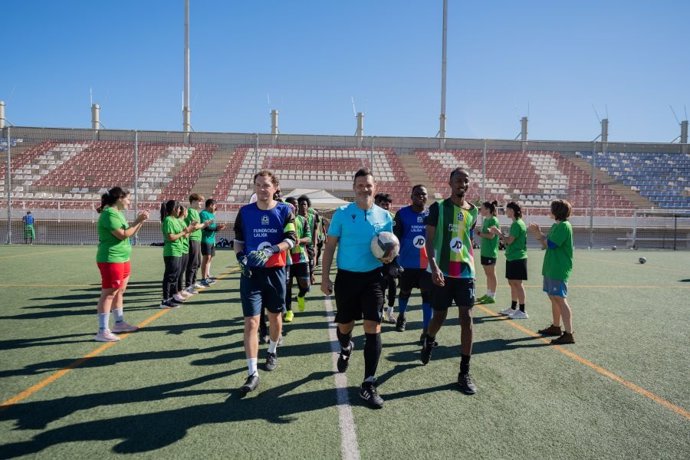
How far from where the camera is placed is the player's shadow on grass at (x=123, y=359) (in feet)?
14.4

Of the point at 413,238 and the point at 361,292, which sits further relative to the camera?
the point at 413,238

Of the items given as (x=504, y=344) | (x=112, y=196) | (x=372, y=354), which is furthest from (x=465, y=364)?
(x=112, y=196)

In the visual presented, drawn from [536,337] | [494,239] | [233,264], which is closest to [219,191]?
[233,264]

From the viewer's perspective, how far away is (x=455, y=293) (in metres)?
4.15

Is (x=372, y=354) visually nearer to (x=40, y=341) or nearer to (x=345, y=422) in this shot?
(x=345, y=422)

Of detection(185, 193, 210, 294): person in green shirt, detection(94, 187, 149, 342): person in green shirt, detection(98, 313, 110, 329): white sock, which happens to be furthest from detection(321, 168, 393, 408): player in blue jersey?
detection(185, 193, 210, 294): person in green shirt

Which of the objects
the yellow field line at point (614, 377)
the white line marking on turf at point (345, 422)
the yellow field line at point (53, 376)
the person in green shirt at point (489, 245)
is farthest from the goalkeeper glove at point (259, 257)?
the person in green shirt at point (489, 245)

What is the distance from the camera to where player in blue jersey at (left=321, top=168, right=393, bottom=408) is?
3.77 m

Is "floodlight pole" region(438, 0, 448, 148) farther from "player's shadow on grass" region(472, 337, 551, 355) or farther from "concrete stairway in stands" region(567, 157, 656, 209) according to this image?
"player's shadow on grass" region(472, 337, 551, 355)

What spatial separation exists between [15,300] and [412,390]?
25.4ft

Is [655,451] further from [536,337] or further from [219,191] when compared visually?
[219,191]

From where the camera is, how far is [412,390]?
4.00 m

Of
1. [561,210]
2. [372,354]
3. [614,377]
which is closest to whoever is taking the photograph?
[372,354]

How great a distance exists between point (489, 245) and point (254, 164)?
28740 mm
